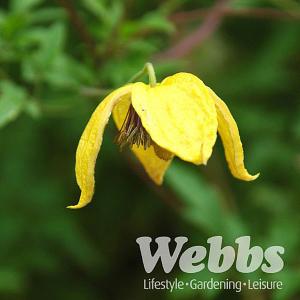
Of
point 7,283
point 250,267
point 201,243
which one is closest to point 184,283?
point 250,267

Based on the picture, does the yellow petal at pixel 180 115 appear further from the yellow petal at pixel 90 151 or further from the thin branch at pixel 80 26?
the thin branch at pixel 80 26

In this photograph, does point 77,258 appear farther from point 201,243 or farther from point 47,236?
point 201,243

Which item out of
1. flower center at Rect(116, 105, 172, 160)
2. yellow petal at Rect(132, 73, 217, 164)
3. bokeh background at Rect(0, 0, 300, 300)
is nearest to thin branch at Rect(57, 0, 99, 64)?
bokeh background at Rect(0, 0, 300, 300)

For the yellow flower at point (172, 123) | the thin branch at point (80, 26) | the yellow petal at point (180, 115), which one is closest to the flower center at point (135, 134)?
the yellow flower at point (172, 123)

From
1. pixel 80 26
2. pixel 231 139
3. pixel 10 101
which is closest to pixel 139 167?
pixel 80 26

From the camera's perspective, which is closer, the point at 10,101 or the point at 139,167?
the point at 10,101

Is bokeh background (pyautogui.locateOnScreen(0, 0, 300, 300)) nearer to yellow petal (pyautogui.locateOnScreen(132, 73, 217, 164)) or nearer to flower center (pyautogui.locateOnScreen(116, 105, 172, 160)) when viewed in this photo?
flower center (pyautogui.locateOnScreen(116, 105, 172, 160))

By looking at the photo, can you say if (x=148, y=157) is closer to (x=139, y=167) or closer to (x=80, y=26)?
(x=80, y=26)
